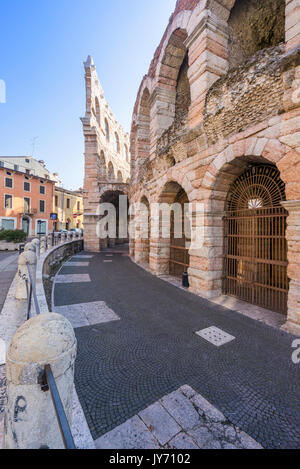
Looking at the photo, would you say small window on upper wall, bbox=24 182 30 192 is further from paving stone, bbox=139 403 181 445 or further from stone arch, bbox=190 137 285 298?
paving stone, bbox=139 403 181 445

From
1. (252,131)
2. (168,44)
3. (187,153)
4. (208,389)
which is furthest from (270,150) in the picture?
(168,44)

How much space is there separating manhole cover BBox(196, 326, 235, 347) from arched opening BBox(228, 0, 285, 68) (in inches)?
302

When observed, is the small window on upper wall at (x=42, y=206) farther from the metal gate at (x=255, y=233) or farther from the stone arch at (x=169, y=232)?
the metal gate at (x=255, y=233)

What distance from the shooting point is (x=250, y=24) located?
6.57 meters

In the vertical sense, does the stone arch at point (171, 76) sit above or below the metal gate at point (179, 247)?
above

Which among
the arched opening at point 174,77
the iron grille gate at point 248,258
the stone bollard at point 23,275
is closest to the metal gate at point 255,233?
the iron grille gate at point 248,258

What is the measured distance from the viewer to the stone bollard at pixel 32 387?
113 cm

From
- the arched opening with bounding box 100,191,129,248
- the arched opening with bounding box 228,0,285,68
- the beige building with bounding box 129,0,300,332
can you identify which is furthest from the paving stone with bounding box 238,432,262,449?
the arched opening with bounding box 100,191,129,248

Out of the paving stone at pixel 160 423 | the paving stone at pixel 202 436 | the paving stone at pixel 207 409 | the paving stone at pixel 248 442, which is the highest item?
the paving stone at pixel 160 423

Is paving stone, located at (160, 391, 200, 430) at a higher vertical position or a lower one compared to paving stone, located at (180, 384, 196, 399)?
higher

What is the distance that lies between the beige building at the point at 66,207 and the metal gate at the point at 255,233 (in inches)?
1076

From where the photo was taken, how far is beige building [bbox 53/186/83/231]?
30922mm
